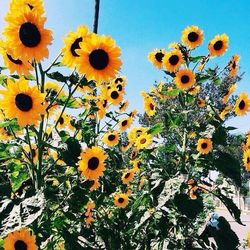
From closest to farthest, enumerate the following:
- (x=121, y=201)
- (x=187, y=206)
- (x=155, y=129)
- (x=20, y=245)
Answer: (x=20, y=245) → (x=187, y=206) → (x=155, y=129) → (x=121, y=201)

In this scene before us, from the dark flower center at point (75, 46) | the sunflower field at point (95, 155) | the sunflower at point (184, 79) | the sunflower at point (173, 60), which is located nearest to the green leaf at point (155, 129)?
the sunflower field at point (95, 155)

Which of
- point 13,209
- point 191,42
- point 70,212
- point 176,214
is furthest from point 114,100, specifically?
point 13,209

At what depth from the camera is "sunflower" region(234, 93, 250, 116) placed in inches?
201

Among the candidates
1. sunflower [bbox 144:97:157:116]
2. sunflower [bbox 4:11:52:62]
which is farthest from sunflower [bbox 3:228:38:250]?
sunflower [bbox 144:97:157:116]

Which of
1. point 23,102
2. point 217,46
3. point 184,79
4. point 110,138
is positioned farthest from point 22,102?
point 110,138

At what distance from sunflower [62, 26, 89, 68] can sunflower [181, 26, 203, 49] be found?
2.47 metres

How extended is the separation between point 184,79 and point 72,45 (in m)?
1.92

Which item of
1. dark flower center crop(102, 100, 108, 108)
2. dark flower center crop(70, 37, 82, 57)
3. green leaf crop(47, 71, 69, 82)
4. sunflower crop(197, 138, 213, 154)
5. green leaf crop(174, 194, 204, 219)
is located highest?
dark flower center crop(102, 100, 108, 108)

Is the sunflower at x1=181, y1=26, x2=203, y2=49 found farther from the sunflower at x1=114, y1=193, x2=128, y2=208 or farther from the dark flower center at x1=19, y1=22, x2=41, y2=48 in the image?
the dark flower center at x1=19, y1=22, x2=41, y2=48

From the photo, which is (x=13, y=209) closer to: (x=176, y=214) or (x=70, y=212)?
(x=70, y=212)

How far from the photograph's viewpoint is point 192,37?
5410 millimetres

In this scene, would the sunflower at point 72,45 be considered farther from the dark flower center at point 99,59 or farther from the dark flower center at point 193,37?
the dark flower center at point 193,37

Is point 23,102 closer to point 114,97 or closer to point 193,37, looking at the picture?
point 114,97

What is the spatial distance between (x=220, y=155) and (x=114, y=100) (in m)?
2.11
